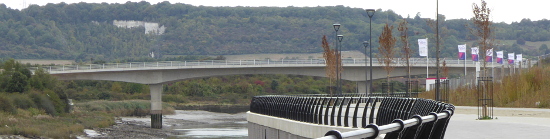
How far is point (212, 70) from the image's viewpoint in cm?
8862

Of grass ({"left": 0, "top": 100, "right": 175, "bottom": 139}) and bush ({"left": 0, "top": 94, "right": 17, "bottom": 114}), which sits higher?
bush ({"left": 0, "top": 94, "right": 17, "bottom": 114})

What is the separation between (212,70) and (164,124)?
9039 millimetres

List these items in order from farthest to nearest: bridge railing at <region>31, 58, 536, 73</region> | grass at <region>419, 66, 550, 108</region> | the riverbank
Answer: bridge railing at <region>31, 58, 536, 73</region> < the riverbank < grass at <region>419, 66, 550, 108</region>

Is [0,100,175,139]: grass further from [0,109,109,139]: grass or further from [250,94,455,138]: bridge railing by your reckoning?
[250,94,455,138]: bridge railing

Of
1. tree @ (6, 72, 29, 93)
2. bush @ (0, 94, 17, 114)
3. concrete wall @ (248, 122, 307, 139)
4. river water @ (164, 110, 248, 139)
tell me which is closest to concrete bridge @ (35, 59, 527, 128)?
river water @ (164, 110, 248, 139)

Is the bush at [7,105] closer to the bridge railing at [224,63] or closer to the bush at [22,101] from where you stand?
the bush at [22,101]

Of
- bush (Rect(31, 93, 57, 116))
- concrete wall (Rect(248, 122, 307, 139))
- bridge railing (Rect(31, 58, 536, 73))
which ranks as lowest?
bush (Rect(31, 93, 57, 116))

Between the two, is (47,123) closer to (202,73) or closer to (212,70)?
(212,70)

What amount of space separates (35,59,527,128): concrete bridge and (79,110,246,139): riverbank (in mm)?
2833

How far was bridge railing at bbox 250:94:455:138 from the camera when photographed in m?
7.19

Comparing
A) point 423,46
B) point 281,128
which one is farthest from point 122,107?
point 281,128

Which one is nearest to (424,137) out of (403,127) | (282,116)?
(403,127)

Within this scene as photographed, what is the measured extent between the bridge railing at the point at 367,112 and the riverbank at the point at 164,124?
34963 millimetres

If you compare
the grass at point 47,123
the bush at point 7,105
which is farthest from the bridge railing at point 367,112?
the bush at point 7,105
